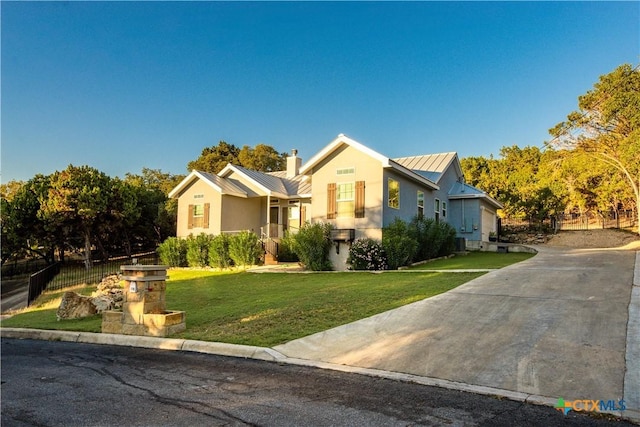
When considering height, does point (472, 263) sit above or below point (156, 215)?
below

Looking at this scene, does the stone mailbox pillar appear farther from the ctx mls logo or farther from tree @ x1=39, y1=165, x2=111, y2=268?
tree @ x1=39, y1=165, x2=111, y2=268

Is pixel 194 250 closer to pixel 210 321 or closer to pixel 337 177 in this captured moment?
pixel 337 177

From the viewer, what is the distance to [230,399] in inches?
182

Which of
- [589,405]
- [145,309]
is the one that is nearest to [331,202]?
[145,309]

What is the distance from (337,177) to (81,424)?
634 inches

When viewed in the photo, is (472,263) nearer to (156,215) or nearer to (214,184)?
(214,184)

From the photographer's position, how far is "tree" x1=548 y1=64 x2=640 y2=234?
24.2 meters

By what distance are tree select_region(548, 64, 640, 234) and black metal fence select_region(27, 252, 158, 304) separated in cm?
2702

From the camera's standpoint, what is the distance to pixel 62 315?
11188mm

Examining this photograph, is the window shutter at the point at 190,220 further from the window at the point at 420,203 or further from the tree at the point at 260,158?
the tree at the point at 260,158

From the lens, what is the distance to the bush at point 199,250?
22.2 meters

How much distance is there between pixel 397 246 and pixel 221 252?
29.6 feet

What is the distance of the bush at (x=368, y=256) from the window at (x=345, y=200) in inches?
70.6

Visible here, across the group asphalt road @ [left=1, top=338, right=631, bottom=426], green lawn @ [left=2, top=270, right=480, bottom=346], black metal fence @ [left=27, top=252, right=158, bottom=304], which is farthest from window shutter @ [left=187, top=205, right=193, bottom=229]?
asphalt road @ [left=1, top=338, right=631, bottom=426]
